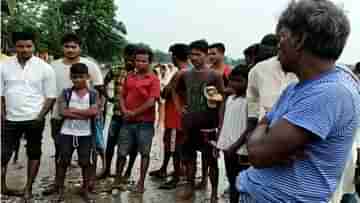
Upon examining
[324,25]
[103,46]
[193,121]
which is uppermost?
[324,25]

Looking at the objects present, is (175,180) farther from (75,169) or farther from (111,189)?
(75,169)

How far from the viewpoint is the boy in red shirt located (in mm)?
5020

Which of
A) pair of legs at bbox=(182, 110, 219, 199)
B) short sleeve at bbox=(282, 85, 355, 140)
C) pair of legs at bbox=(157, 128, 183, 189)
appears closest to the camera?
short sleeve at bbox=(282, 85, 355, 140)

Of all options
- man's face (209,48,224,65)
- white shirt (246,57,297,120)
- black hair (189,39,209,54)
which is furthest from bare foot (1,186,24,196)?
white shirt (246,57,297,120)

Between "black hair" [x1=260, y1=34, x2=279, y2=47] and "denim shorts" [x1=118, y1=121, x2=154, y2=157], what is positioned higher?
"black hair" [x1=260, y1=34, x2=279, y2=47]

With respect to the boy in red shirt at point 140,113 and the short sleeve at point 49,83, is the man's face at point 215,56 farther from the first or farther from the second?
the short sleeve at point 49,83

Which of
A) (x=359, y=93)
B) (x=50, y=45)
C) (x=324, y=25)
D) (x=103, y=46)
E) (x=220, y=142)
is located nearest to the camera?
(x=324, y=25)

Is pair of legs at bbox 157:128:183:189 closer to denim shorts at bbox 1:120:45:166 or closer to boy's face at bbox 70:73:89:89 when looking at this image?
boy's face at bbox 70:73:89:89

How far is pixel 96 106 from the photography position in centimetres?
466

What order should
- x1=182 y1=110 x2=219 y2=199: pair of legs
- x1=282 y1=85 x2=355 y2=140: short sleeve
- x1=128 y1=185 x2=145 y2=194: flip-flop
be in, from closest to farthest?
x1=282 y1=85 x2=355 y2=140: short sleeve
x1=182 y1=110 x2=219 y2=199: pair of legs
x1=128 y1=185 x2=145 y2=194: flip-flop

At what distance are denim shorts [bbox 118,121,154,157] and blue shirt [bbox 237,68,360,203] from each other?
3.31 m

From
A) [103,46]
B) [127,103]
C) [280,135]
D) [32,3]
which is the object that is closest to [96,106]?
[127,103]

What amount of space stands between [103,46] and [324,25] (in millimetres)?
40431

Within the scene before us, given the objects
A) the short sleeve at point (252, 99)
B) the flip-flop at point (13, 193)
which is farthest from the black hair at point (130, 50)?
the short sleeve at point (252, 99)
